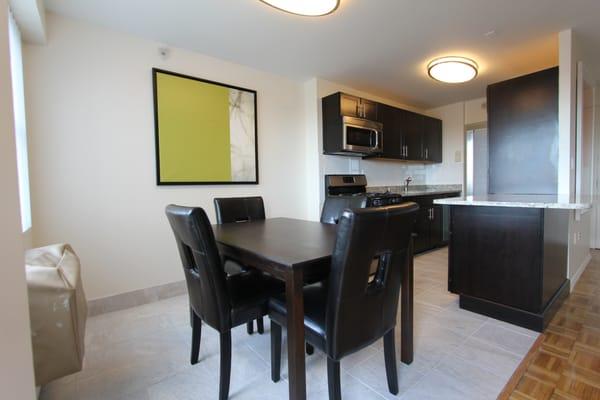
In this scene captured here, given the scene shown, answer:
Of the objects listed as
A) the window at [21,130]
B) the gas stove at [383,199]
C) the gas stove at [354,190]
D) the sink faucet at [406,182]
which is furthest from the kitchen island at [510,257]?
the window at [21,130]

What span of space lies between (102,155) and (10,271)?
6.43ft

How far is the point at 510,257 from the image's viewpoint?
80.9 inches

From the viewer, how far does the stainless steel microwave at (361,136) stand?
342cm

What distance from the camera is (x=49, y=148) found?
2.14 m

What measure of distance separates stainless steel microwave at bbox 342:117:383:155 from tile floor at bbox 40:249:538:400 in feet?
6.67

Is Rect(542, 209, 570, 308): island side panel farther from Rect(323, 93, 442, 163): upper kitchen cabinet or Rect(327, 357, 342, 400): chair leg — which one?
Rect(323, 93, 442, 163): upper kitchen cabinet

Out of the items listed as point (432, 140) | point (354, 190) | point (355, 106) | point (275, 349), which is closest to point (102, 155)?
point (275, 349)

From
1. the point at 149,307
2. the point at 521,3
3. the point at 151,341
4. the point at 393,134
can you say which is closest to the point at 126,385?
the point at 151,341

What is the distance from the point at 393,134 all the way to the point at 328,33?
2.05 m

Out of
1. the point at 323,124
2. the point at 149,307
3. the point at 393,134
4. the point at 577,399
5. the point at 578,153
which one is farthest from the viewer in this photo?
the point at 393,134

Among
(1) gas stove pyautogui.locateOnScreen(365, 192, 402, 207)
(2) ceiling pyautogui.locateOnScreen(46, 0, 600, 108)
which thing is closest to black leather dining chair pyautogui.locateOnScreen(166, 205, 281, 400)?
(2) ceiling pyautogui.locateOnScreen(46, 0, 600, 108)

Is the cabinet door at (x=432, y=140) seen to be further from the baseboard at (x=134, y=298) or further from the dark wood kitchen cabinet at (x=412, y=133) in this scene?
the baseboard at (x=134, y=298)

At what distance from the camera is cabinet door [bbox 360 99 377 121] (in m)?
3.69

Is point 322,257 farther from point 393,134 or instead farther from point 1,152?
point 393,134
